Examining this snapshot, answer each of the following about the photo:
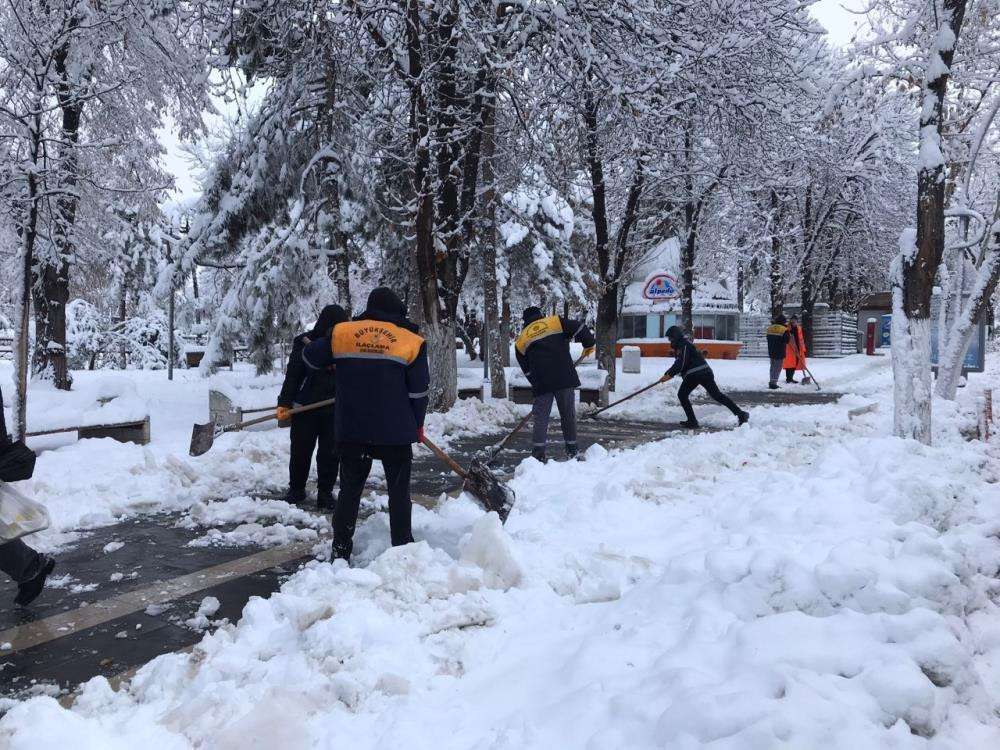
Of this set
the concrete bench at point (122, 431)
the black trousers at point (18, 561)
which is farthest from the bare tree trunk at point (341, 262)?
the black trousers at point (18, 561)

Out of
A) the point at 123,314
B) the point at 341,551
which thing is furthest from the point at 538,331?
the point at 123,314

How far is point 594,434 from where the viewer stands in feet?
36.6

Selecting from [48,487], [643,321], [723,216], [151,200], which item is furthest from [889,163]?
[48,487]

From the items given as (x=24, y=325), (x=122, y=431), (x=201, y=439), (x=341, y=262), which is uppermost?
(x=341, y=262)

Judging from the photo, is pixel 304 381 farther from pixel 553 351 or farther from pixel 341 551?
pixel 553 351

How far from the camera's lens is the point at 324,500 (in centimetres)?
632

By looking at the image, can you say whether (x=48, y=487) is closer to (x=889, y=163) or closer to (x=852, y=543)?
(x=852, y=543)

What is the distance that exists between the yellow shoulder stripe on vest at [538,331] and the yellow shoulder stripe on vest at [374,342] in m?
3.97

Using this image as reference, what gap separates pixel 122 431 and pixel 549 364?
5.66 metres

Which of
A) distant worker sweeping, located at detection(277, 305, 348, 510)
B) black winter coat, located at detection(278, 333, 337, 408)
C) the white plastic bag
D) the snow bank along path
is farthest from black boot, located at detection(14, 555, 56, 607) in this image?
black winter coat, located at detection(278, 333, 337, 408)

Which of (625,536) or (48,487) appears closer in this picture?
(625,536)

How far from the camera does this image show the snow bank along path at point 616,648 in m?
2.54

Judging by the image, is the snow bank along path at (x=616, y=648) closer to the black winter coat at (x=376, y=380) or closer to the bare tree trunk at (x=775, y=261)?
the black winter coat at (x=376, y=380)

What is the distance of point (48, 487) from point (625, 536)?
5.08 m
